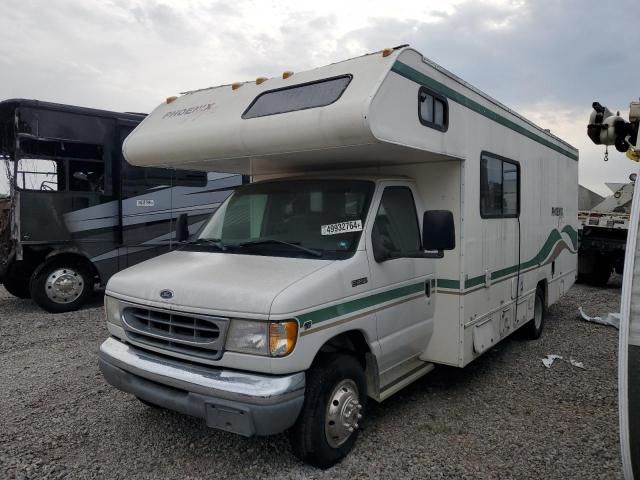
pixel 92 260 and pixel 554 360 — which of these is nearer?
pixel 554 360

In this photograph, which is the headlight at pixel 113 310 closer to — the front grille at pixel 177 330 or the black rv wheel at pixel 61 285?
the front grille at pixel 177 330

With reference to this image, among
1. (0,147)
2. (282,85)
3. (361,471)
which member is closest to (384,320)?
(361,471)

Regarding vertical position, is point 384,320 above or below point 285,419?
above

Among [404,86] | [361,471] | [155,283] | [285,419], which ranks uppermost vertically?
[404,86]

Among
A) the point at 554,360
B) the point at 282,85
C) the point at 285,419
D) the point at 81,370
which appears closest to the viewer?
the point at 285,419

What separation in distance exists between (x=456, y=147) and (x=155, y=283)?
2.77m

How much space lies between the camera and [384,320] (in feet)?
12.8

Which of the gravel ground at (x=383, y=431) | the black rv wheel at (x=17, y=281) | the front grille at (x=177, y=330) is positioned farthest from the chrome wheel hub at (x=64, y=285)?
the front grille at (x=177, y=330)

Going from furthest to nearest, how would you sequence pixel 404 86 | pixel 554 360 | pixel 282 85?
pixel 554 360 → pixel 282 85 → pixel 404 86

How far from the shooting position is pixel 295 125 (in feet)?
11.9

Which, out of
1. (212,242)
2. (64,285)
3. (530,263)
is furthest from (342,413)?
(64,285)

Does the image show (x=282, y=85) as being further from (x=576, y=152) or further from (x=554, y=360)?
(x=576, y=152)

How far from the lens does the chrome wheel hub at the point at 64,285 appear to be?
820 centimetres

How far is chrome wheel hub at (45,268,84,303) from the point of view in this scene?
323 inches
